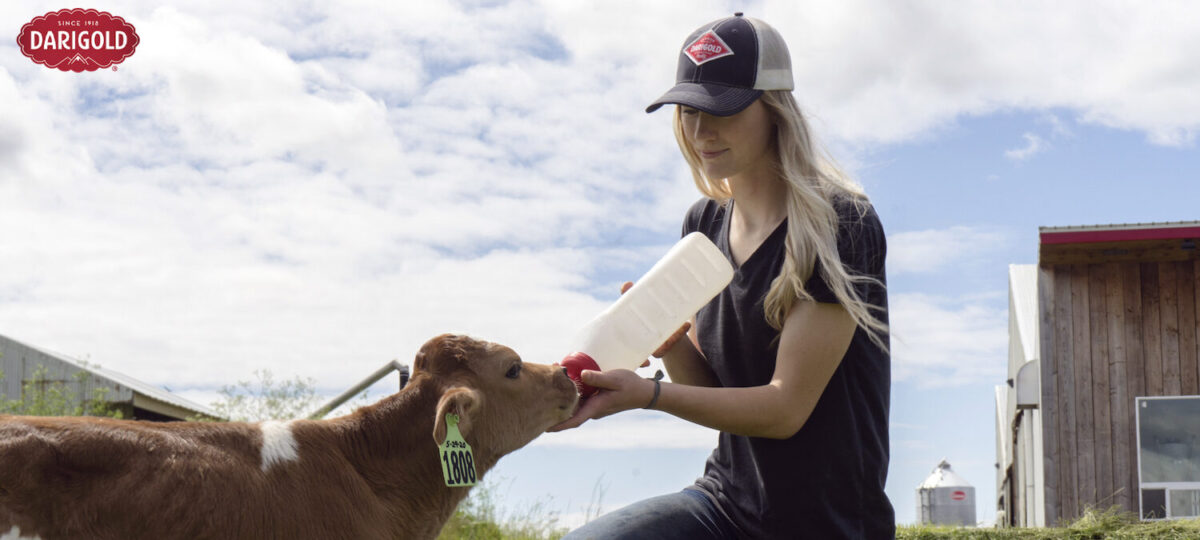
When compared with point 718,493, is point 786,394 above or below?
above

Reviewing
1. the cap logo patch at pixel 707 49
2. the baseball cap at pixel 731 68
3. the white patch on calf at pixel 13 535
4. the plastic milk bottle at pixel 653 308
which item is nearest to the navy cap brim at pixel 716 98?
the baseball cap at pixel 731 68

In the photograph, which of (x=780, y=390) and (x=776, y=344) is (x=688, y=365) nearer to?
(x=776, y=344)

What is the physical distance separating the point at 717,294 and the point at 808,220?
0.64 meters

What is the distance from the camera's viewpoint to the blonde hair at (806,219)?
12.7 feet

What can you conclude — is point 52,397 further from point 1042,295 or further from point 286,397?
point 1042,295

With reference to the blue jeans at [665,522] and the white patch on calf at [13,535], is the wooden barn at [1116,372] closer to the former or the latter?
the blue jeans at [665,522]

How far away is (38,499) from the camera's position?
11.2 feet

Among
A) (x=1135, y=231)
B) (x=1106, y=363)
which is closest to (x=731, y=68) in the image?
(x=1135, y=231)

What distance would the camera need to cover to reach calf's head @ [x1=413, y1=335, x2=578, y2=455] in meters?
4.42

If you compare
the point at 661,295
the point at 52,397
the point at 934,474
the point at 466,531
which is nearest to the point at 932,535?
the point at 466,531

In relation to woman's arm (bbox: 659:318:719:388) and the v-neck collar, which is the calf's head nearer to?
woman's arm (bbox: 659:318:719:388)

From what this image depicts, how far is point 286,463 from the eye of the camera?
13.2 feet

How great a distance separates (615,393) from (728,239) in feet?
3.09

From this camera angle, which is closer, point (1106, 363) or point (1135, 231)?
point (1135, 231)
